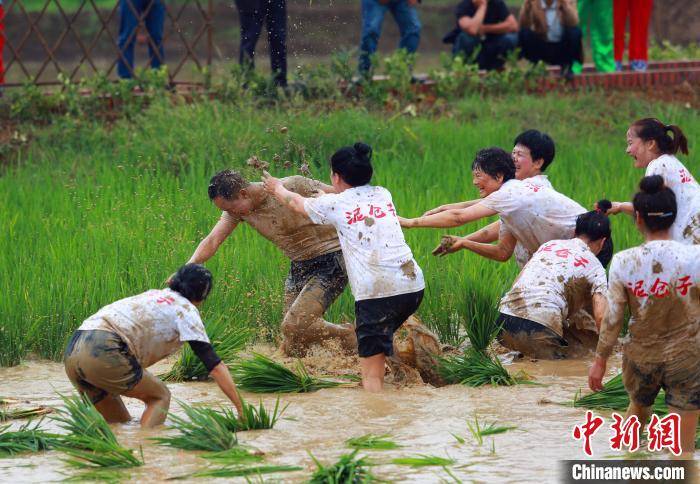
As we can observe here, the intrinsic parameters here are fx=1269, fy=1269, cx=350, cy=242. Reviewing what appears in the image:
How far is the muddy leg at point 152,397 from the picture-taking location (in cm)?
561

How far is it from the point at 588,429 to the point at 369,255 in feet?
4.78

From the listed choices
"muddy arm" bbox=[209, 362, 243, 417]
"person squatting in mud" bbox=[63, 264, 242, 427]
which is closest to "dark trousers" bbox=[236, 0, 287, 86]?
"person squatting in mud" bbox=[63, 264, 242, 427]

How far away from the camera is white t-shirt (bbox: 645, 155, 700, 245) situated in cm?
682

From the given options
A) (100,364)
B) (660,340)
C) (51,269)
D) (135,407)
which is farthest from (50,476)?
(51,269)

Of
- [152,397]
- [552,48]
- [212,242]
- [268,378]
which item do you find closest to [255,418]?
[152,397]

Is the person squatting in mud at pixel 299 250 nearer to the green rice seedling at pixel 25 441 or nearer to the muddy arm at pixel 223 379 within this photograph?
the muddy arm at pixel 223 379

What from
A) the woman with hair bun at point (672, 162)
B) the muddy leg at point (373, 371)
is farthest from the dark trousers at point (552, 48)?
the muddy leg at point (373, 371)

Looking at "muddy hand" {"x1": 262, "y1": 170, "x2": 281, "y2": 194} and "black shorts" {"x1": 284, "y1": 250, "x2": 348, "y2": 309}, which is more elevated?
"muddy hand" {"x1": 262, "y1": 170, "x2": 281, "y2": 194}

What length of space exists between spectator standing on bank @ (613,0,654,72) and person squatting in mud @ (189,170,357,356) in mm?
7937

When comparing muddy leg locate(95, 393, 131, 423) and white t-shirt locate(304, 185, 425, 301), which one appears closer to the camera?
muddy leg locate(95, 393, 131, 423)

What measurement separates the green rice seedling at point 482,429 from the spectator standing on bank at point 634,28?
9314 mm

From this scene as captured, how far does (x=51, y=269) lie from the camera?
7.79 meters

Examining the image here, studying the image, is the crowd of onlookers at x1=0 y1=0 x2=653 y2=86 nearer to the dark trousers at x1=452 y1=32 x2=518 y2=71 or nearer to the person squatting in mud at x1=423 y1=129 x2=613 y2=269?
the dark trousers at x1=452 y1=32 x2=518 y2=71

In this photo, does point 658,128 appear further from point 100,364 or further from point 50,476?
→ point 50,476
